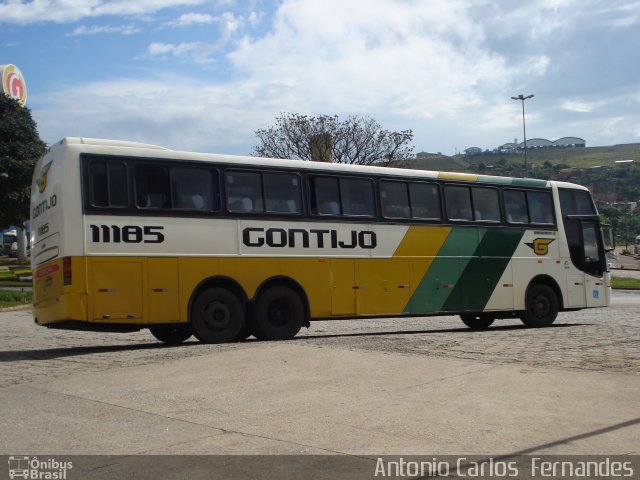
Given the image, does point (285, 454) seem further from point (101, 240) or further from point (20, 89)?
point (20, 89)

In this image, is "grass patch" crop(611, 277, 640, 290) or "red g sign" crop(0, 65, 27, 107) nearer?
"grass patch" crop(611, 277, 640, 290)

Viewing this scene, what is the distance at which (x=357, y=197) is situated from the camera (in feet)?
51.3

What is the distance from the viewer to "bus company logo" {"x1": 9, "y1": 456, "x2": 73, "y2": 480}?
5750 mm

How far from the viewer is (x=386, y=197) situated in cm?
1606

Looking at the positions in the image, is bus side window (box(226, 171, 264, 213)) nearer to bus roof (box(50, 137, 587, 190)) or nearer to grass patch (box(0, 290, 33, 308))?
bus roof (box(50, 137, 587, 190))

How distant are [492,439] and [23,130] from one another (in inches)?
1625

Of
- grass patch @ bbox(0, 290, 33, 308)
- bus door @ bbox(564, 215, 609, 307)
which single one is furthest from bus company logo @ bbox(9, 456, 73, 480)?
grass patch @ bbox(0, 290, 33, 308)

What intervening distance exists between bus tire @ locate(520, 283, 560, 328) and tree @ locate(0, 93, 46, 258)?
29.9 metres

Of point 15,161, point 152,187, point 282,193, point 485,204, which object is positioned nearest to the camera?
point 152,187

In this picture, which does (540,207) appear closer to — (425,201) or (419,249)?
(425,201)

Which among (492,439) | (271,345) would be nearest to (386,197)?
(271,345)

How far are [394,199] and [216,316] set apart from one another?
467 centimetres

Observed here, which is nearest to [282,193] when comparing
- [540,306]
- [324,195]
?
[324,195]

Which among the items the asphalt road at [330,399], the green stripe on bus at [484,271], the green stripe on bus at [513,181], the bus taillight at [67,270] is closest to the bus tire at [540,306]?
the green stripe on bus at [484,271]
